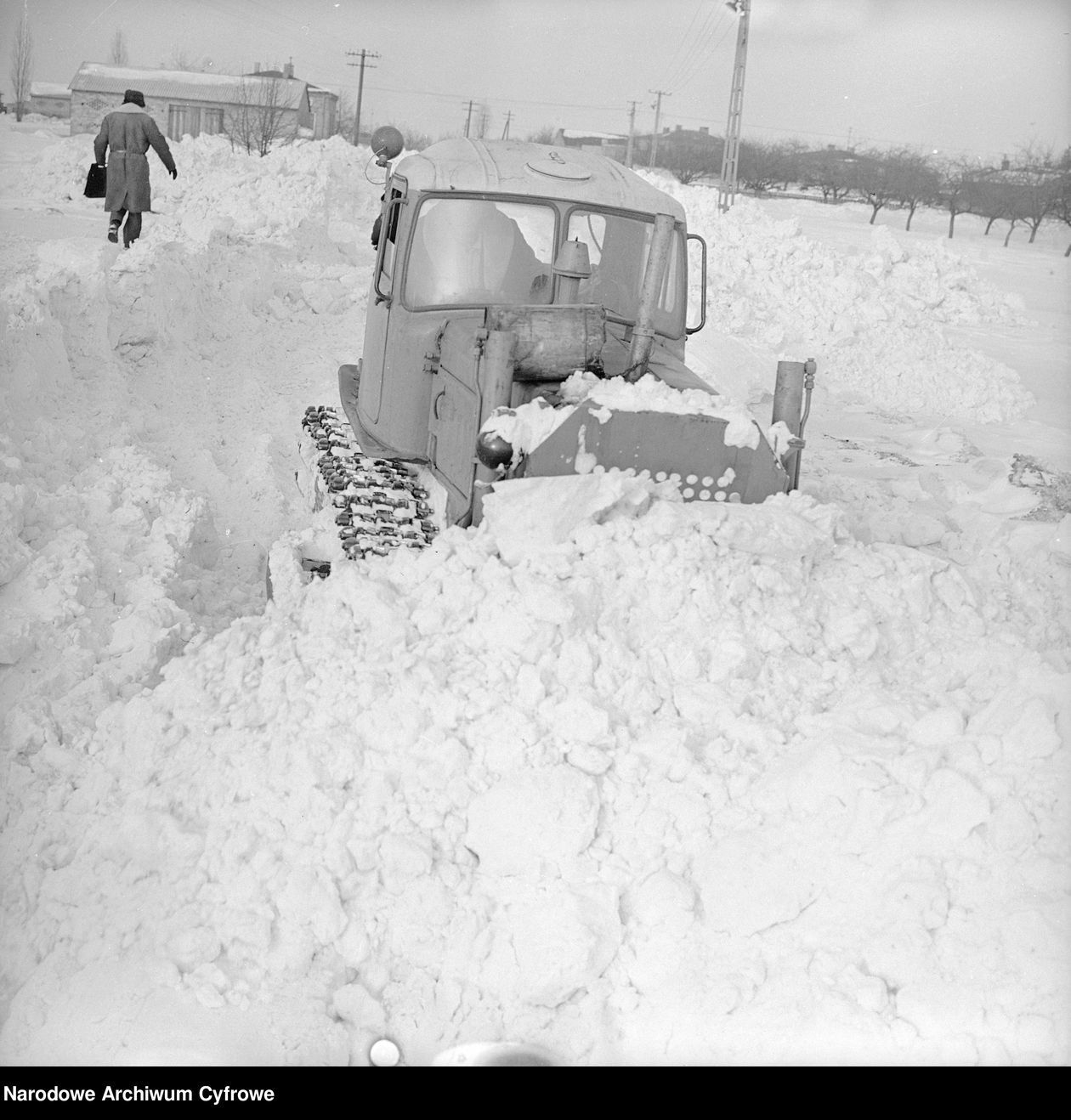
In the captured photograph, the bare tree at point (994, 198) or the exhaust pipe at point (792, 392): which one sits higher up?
the bare tree at point (994, 198)

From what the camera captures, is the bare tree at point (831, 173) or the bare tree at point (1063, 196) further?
the bare tree at point (831, 173)

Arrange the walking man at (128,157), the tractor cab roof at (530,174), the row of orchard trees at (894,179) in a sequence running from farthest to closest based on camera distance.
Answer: the row of orchard trees at (894,179) < the walking man at (128,157) < the tractor cab roof at (530,174)

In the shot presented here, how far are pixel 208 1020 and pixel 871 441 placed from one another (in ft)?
28.8

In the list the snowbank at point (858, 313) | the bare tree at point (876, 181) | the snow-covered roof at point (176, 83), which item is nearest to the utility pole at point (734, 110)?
the snowbank at point (858, 313)

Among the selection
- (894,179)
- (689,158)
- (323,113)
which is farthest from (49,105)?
(894,179)

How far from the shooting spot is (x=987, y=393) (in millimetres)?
12078

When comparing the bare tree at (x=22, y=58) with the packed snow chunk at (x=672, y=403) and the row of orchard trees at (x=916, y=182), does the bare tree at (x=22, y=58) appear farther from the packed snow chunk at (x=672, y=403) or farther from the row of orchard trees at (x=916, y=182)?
the row of orchard trees at (x=916, y=182)

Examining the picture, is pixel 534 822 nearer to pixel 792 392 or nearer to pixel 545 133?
pixel 792 392

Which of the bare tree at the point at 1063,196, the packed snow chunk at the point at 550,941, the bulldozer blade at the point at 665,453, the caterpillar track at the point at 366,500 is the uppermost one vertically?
the bare tree at the point at 1063,196

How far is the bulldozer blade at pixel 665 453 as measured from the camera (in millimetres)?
4723

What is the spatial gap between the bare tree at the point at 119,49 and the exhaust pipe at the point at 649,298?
12.6 feet

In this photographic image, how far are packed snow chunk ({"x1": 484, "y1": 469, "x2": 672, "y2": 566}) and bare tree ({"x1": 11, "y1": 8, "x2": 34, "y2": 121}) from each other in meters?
3.20

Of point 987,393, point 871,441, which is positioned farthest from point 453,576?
point 987,393

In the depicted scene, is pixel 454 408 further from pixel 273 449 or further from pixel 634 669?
pixel 273 449
